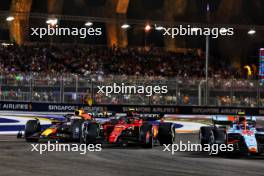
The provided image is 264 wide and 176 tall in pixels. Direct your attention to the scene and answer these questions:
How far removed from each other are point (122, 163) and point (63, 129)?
19.6 ft

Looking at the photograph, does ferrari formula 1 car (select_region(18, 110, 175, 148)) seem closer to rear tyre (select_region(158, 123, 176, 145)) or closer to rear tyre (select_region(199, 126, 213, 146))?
rear tyre (select_region(158, 123, 176, 145))

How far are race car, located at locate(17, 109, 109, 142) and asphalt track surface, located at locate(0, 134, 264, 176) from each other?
1.87 meters

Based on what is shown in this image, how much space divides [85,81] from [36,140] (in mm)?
11500

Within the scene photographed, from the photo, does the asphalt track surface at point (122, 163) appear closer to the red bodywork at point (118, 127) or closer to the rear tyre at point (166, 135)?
the red bodywork at point (118, 127)

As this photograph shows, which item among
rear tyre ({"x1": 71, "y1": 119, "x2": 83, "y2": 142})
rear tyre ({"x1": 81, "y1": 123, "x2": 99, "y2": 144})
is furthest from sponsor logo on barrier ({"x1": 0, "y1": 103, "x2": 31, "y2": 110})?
rear tyre ({"x1": 81, "y1": 123, "x2": 99, "y2": 144})

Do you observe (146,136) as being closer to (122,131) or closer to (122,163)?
(122,131)

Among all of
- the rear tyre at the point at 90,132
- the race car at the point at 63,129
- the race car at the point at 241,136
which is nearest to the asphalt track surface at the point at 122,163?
the race car at the point at 241,136

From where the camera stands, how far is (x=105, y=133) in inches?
754

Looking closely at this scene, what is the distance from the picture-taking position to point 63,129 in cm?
1981

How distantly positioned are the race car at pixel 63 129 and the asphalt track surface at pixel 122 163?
187cm

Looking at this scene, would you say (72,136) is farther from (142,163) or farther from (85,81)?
(85,81)

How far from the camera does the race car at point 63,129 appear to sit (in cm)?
1955

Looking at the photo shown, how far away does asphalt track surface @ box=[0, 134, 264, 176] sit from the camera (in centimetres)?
1229

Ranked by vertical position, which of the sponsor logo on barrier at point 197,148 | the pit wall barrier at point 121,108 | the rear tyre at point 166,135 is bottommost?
the sponsor logo on barrier at point 197,148
